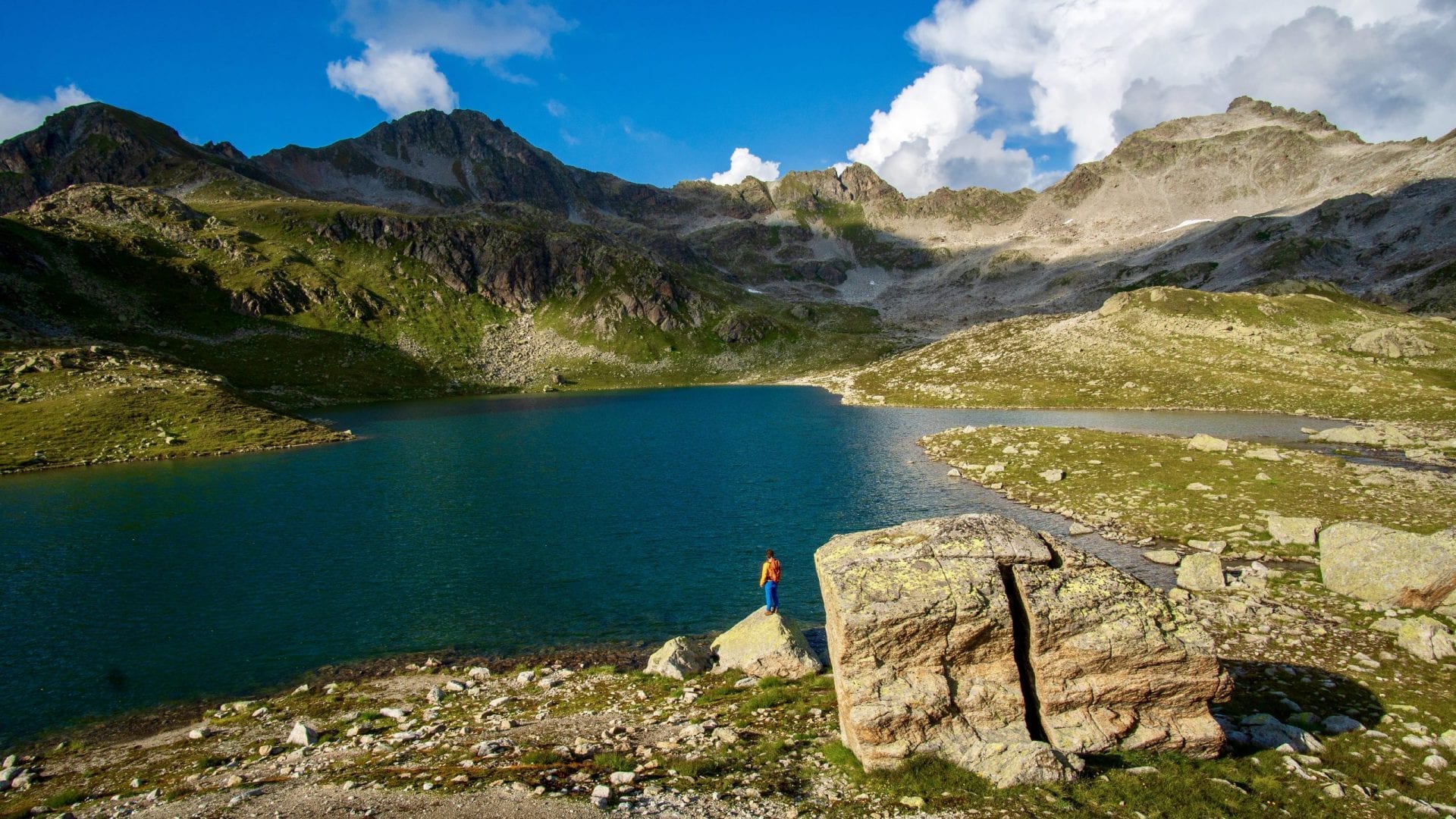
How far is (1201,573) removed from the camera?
2666 centimetres

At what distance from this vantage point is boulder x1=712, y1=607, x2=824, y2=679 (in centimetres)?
2162

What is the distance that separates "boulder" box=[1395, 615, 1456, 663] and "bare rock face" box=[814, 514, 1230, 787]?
10.5 m

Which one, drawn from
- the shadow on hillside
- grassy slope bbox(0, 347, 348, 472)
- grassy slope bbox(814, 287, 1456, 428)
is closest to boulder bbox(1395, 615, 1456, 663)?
the shadow on hillside

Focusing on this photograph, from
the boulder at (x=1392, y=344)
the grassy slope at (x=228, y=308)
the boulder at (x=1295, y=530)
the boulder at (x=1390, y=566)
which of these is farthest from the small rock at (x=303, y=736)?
the boulder at (x=1392, y=344)

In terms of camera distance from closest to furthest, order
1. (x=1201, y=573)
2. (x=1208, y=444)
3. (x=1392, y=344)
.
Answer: (x=1201, y=573)
(x=1208, y=444)
(x=1392, y=344)

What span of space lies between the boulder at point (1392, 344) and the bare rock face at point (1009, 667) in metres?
121

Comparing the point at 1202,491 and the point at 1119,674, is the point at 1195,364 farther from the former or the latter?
the point at 1119,674

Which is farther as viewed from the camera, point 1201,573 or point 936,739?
point 1201,573

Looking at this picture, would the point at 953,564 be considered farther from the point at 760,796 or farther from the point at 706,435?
the point at 706,435

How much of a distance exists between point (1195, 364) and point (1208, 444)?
60.3m

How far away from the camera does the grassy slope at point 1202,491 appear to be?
110 feet

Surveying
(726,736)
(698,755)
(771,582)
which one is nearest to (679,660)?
(771,582)

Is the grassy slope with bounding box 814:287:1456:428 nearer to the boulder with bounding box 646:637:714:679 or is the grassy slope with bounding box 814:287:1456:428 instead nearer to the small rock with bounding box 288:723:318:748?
the boulder with bounding box 646:637:714:679

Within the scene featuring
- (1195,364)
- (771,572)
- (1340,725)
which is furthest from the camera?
(1195,364)
